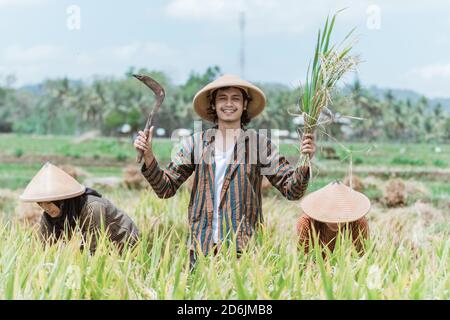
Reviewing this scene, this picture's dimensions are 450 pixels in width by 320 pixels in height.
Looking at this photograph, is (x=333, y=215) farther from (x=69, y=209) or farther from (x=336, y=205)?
(x=69, y=209)

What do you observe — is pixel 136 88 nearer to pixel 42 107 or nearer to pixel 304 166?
pixel 42 107

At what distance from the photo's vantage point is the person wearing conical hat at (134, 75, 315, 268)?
2.87 metres

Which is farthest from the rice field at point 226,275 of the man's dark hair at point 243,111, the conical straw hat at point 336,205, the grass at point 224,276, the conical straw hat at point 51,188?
the man's dark hair at point 243,111

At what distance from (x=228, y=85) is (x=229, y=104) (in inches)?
3.6

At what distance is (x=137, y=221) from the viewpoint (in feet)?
14.0

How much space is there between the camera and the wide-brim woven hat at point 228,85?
2877 mm

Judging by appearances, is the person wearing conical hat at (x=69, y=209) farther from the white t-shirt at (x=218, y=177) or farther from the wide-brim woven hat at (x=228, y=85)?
the wide-brim woven hat at (x=228, y=85)

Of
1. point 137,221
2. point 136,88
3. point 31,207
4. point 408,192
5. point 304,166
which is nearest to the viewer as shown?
point 304,166

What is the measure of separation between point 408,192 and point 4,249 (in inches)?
229

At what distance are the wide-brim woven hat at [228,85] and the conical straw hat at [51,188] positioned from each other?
2.37 feet

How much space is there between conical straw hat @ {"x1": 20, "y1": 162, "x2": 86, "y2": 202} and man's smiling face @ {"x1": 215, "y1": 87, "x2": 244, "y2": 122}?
0.81 metres

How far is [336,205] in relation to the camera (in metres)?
2.91

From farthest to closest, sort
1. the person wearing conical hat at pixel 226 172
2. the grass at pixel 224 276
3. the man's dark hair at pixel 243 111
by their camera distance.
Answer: the man's dark hair at pixel 243 111 → the person wearing conical hat at pixel 226 172 → the grass at pixel 224 276
